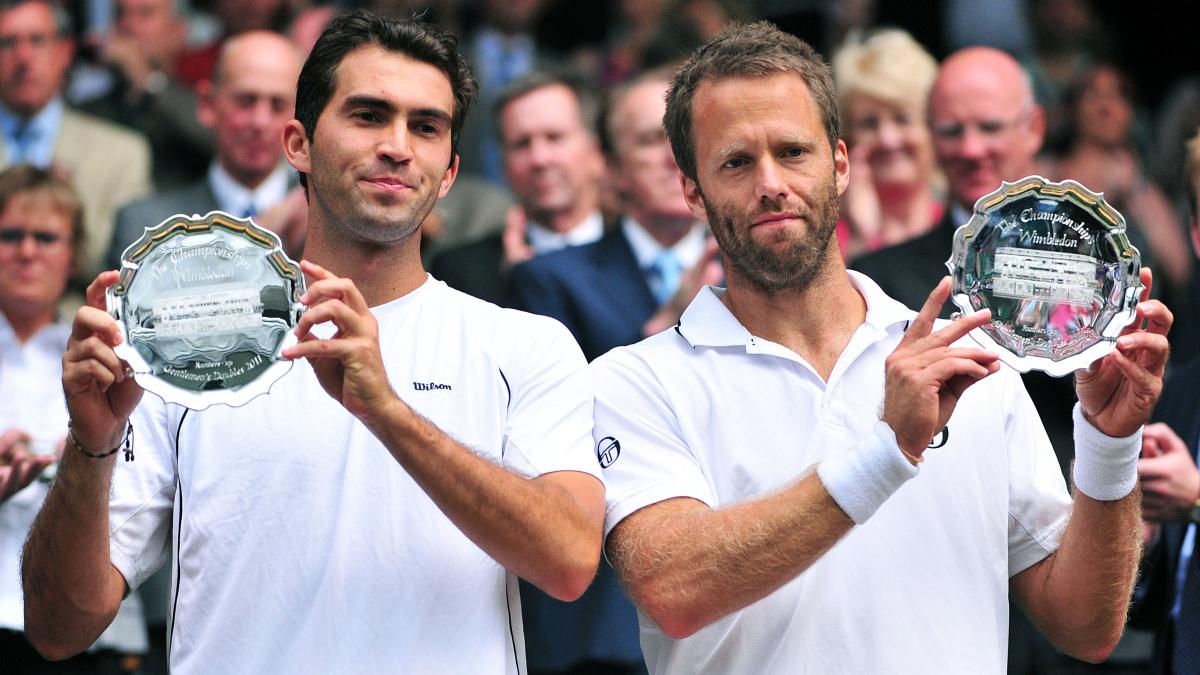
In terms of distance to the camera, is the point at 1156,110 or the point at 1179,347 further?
the point at 1156,110

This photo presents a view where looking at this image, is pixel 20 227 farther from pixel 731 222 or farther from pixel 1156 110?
pixel 1156 110

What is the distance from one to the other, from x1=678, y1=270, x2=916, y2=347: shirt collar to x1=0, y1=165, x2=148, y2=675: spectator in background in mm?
2157

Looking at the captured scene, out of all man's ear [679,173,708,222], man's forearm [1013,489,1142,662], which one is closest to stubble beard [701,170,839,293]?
man's ear [679,173,708,222]

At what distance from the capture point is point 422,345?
406 cm

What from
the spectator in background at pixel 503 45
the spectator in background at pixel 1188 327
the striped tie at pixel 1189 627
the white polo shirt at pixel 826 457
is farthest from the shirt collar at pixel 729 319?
the spectator in background at pixel 503 45

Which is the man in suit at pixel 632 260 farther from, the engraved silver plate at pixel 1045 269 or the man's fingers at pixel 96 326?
the man's fingers at pixel 96 326

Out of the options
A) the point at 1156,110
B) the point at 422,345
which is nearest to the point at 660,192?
the point at 422,345

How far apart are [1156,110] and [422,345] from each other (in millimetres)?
8171

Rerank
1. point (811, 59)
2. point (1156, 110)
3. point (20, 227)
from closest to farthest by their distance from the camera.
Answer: point (811, 59)
point (20, 227)
point (1156, 110)

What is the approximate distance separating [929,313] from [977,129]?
117 inches

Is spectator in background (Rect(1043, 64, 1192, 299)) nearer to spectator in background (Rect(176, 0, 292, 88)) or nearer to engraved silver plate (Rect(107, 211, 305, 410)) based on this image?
spectator in background (Rect(176, 0, 292, 88))

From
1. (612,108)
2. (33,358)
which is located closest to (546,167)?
(612,108)

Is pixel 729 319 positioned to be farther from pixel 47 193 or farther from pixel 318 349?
pixel 47 193

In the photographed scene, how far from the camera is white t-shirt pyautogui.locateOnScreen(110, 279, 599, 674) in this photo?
384 centimetres
